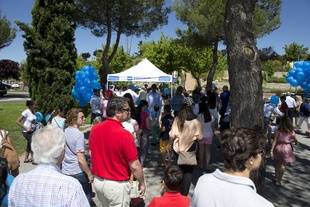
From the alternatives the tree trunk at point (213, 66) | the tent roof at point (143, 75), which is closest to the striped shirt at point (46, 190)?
the tent roof at point (143, 75)

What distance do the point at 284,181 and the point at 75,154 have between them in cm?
517

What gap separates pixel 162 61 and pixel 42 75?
112 feet

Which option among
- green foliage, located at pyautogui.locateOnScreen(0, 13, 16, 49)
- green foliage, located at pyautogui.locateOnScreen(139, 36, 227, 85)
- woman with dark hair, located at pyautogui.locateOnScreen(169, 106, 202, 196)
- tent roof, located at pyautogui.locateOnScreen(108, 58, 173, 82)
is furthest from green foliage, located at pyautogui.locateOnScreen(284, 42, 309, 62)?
woman with dark hair, located at pyautogui.locateOnScreen(169, 106, 202, 196)

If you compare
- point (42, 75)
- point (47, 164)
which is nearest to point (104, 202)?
point (47, 164)

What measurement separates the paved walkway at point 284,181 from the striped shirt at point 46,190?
475cm

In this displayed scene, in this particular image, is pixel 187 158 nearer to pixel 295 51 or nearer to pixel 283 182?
pixel 283 182

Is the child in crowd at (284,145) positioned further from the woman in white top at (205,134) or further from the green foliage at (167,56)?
the green foliage at (167,56)

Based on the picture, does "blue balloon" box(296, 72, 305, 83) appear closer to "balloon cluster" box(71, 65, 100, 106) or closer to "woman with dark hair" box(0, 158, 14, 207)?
"balloon cluster" box(71, 65, 100, 106)

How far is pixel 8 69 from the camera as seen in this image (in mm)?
58906

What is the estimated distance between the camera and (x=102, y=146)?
464 centimetres

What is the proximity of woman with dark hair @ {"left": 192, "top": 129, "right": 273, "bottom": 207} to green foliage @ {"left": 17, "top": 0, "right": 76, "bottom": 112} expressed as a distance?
1366cm

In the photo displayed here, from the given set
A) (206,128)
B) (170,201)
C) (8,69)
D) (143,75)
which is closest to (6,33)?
(8,69)

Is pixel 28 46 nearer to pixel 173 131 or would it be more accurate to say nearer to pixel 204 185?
pixel 173 131

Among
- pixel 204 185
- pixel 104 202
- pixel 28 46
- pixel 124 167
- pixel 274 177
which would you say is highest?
pixel 28 46
